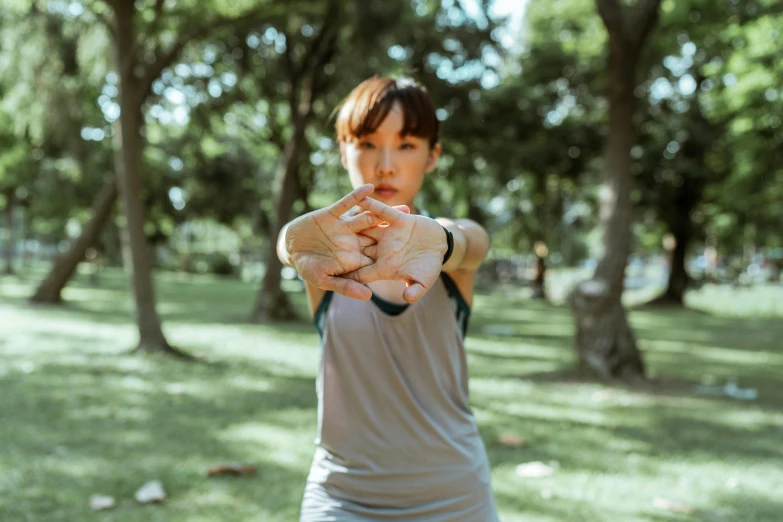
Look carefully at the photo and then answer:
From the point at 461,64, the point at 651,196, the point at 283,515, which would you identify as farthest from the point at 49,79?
the point at 651,196

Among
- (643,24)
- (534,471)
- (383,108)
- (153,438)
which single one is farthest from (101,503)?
(643,24)

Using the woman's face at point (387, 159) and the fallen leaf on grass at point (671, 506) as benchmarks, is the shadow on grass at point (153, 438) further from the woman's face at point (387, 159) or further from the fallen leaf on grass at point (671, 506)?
the woman's face at point (387, 159)

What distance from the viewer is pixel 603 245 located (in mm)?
8141

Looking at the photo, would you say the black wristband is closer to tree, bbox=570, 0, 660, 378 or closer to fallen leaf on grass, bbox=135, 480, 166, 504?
fallen leaf on grass, bbox=135, 480, 166, 504

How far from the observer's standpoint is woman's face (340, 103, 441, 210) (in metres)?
1.87

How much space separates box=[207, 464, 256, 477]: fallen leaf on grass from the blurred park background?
2.7 inches

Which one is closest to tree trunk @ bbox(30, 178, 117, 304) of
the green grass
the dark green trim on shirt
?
the green grass

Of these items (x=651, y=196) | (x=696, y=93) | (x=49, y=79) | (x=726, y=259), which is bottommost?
(x=726, y=259)

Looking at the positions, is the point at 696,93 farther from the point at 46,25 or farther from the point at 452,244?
the point at 452,244

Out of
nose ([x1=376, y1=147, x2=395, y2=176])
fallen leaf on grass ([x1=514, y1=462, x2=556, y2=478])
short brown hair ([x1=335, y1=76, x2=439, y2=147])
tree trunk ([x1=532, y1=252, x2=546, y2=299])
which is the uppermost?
short brown hair ([x1=335, y1=76, x2=439, y2=147])

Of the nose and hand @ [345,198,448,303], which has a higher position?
the nose

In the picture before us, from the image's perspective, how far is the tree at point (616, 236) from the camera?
25.9ft

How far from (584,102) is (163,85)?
9960mm

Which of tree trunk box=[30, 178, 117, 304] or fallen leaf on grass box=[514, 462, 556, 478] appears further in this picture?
tree trunk box=[30, 178, 117, 304]
